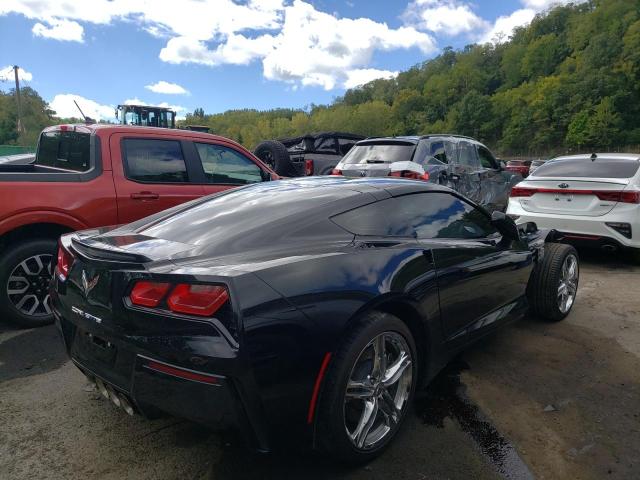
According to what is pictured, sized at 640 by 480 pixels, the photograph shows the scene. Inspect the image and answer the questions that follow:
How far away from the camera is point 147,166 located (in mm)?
4570

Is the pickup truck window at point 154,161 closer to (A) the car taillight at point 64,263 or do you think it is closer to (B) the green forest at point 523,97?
(A) the car taillight at point 64,263

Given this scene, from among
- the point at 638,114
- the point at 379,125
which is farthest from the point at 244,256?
the point at 379,125

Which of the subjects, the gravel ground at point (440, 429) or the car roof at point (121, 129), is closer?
the gravel ground at point (440, 429)

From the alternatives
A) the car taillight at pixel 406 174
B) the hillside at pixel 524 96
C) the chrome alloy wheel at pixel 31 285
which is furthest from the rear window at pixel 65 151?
the hillside at pixel 524 96

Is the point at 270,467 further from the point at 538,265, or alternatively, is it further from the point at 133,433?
the point at 538,265

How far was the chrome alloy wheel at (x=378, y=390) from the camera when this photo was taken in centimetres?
225

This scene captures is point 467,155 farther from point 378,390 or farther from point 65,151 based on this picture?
point 378,390

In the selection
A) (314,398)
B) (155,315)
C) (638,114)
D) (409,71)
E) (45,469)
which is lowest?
(45,469)

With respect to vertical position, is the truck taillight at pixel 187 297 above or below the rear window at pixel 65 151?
below

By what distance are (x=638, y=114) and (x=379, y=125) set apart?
54.0 m

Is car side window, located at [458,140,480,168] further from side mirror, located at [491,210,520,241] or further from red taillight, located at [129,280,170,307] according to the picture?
red taillight, located at [129,280,170,307]

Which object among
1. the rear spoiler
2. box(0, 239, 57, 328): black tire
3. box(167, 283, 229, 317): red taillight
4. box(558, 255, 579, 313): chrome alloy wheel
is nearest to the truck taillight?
box(167, 283, 229, 317): red taillight

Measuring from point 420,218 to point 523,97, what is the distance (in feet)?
327

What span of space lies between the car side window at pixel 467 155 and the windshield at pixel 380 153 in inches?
50.5
